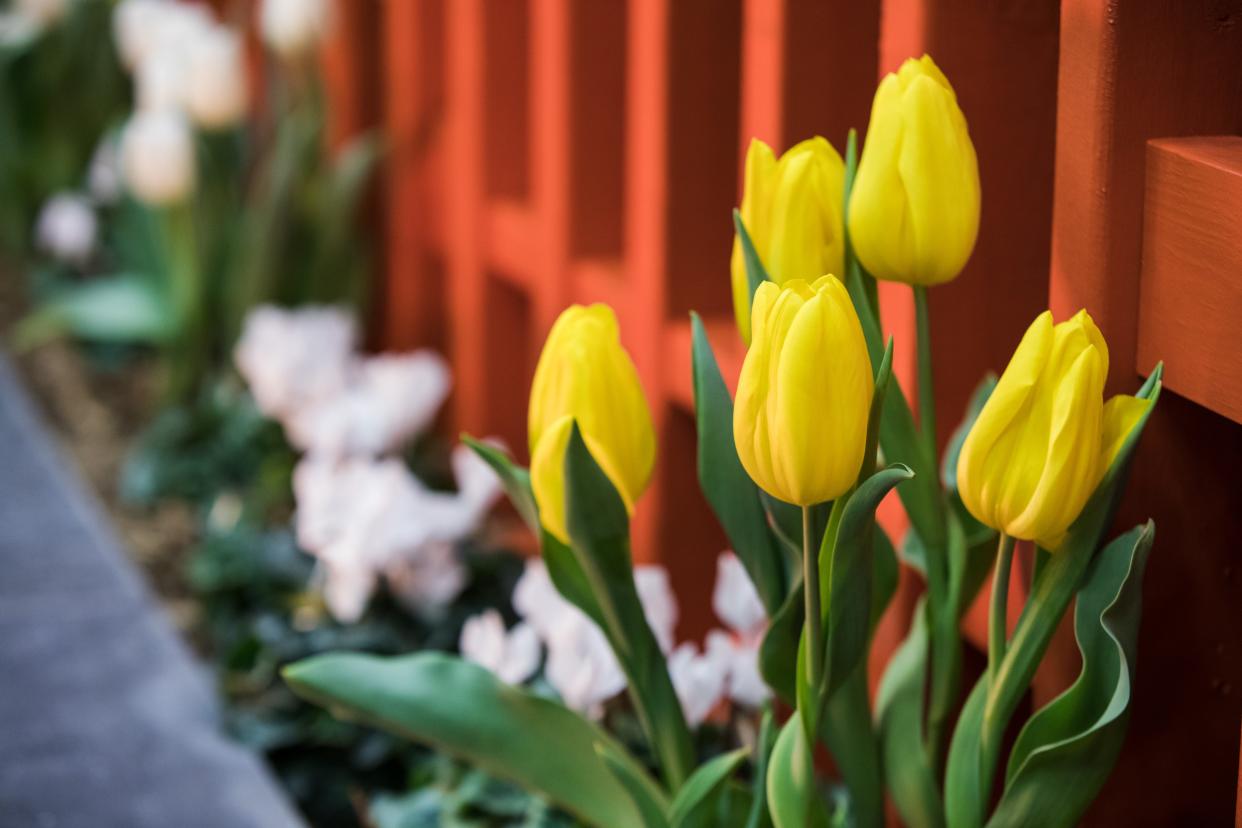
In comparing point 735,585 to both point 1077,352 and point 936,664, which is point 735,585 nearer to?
point 936,664

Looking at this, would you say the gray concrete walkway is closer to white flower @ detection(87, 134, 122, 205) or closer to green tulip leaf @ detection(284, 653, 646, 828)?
green tulip leaf @ detection(284, 653, 646, 828)

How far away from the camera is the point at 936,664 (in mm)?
1082

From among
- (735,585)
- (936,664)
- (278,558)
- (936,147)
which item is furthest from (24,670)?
(936,147)

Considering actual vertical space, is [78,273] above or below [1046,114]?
below

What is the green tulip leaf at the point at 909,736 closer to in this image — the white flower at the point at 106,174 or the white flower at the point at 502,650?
the white flower at the point at 502,650

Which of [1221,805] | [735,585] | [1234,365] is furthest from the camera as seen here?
[735,585]

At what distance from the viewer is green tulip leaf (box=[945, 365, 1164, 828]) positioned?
A: 2.94ft

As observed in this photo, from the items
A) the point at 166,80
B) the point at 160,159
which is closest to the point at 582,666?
the point at 160,159

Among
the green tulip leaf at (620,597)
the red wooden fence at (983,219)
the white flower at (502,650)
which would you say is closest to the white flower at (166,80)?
the red wooden fence at (983,219)

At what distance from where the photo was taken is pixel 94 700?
1.83 m

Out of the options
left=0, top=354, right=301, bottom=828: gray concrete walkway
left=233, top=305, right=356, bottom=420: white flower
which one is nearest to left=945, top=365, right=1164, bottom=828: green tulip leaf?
left=0, top=354, right=301, bottom=828: gray concrete walkway

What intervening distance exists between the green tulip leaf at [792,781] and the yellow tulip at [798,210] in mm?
268

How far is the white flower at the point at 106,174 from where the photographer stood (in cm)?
290

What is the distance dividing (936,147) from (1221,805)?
22.7 inches
